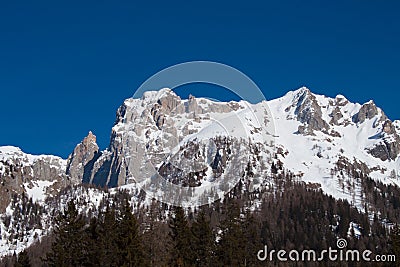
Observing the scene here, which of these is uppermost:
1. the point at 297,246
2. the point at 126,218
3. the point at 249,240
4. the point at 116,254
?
the point at 297,246

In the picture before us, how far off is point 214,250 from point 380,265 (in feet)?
61.6

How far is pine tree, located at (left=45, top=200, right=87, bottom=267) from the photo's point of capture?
54594 millimetres

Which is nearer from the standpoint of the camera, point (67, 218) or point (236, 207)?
point (67, 218)

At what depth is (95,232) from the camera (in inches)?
2346

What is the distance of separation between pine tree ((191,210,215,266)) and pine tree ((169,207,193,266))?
0.84 metres

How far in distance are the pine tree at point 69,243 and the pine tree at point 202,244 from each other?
13.1 meters

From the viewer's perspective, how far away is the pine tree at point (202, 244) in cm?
6419

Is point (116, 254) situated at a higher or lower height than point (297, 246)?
lower

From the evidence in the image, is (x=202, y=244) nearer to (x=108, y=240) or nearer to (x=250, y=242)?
(x=108, y=240)

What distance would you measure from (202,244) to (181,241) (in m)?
2.77

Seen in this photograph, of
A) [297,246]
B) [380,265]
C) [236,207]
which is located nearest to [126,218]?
[236,207]

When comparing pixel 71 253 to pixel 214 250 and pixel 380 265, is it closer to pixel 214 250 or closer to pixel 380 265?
pixel 214 250

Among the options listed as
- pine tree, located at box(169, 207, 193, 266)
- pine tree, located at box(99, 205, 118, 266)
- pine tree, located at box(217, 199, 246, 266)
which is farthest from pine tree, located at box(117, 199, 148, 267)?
pine tree, located at box(217, 199, 246, 266)

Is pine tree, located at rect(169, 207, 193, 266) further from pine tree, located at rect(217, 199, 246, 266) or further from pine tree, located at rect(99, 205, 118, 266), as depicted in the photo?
pine tree, located at rect(99, 205, 118, 266)
